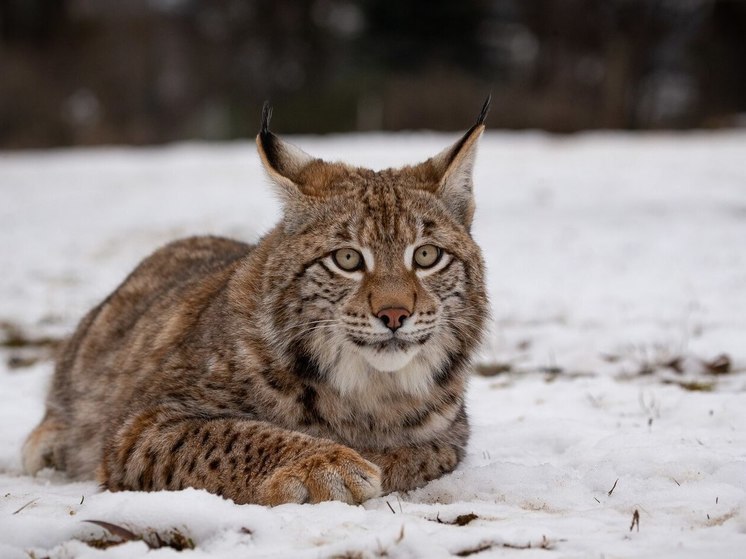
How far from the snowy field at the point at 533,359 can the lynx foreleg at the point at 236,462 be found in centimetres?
11

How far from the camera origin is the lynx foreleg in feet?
10.0

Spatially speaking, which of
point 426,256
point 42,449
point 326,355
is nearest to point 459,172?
point 426,256

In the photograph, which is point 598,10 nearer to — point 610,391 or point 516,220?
point 516,220

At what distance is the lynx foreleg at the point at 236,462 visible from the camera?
3.06 m

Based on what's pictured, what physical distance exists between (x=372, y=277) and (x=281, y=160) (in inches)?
28.5

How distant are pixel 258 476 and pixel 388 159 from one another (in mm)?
12354

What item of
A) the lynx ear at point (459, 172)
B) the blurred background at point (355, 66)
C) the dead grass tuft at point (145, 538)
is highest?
the blurred background at point (355, 66)

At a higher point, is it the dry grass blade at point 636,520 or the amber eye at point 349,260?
the amber eye at point 349,260

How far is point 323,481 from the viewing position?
3.04 m

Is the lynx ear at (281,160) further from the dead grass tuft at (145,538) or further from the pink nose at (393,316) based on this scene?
the dead grass tuft at (145,538)

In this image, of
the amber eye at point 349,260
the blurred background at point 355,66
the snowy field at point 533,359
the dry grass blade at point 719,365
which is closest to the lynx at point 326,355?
the amber eye at point 349,260

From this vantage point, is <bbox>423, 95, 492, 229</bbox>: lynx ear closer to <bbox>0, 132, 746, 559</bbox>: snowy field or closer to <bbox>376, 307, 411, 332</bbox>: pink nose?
<bbox>376, 307, 411, 332</bbox>: pink nose

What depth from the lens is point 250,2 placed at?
Answer: 94.8ft

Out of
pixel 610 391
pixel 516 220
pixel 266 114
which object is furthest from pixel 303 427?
pixel 516 220
